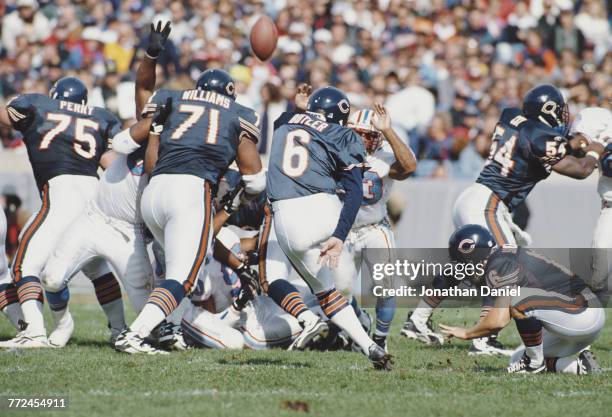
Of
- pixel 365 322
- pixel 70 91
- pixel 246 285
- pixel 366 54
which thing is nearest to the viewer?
pixel 246 285

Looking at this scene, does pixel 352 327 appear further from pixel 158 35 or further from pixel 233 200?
pixel 158 35

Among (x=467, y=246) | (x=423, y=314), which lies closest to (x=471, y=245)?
(x=467, y=246)

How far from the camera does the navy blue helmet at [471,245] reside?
6.16m

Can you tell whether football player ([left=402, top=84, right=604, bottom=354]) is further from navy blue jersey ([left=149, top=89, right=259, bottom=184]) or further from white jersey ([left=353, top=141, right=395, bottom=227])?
navy blue jersey ([left=149, top=89, right=259, bottom=184])

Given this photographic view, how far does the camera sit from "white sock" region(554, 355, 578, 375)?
6395mm

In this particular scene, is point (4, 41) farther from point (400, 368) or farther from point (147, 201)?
point (400, 368)

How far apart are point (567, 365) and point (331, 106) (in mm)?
2241

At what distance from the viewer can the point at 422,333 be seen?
8.13 metres

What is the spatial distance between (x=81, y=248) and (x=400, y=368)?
2431 mm

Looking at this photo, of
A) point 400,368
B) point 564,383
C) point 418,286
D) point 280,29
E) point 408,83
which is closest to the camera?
point 564,383

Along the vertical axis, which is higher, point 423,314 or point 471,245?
point 471,245

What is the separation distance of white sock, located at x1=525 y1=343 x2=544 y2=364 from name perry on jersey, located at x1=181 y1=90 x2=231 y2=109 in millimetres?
2528

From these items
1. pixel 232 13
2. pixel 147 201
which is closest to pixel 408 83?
pixel 232 13

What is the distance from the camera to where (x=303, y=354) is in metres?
7.23
